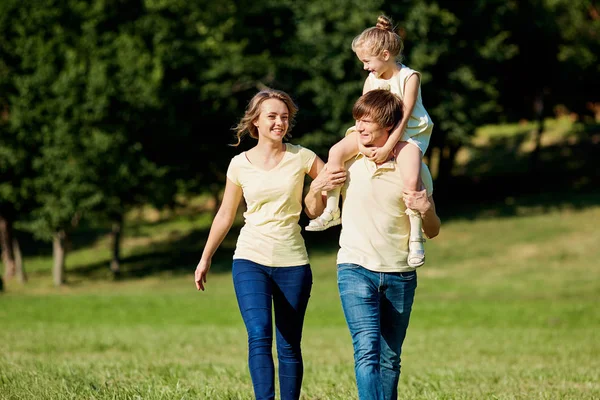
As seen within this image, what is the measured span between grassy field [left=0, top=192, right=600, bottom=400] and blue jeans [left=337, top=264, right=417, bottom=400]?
1316 millimetres

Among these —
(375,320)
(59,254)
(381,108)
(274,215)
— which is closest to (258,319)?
(274,215)

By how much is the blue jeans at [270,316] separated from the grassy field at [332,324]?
0.70 meters

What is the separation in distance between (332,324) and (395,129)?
15511mm

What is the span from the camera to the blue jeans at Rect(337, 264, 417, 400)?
17.1 ft

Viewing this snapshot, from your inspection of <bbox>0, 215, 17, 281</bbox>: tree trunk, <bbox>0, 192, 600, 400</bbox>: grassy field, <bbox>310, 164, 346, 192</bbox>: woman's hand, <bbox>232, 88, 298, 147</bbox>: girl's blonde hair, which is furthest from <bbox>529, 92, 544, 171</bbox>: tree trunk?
<bbox>310, 164, 346, 192</bbox>: woman's hand

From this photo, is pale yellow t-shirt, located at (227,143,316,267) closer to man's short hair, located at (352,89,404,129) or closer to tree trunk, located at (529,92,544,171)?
man's short hair, located at (352,89,404,129)

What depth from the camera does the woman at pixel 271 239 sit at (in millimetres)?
5750

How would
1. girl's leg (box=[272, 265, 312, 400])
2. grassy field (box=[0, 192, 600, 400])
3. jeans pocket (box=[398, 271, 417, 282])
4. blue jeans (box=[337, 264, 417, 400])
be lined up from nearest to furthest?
1. blue jeans (box=[337, 264, 417, 400])
2. jeans pocket (box=[398, 271, 417, 282])
3. girl's leg (box=[272, 265, 312, 400])
4. grassy field (box=[0, 192, 600, 400])

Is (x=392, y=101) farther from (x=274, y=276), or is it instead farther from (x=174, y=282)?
(x=174, y=282)

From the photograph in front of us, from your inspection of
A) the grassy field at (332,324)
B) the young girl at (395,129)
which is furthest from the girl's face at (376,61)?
the grassy field at (332,324)

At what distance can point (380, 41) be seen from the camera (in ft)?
18.4

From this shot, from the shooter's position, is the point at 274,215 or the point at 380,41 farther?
the point at 274,215

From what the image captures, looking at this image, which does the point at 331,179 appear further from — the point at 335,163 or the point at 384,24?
the point at 384,24

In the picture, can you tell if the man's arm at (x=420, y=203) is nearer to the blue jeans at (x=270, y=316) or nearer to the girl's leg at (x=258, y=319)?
the blue jeans at (x=270, y=316)
